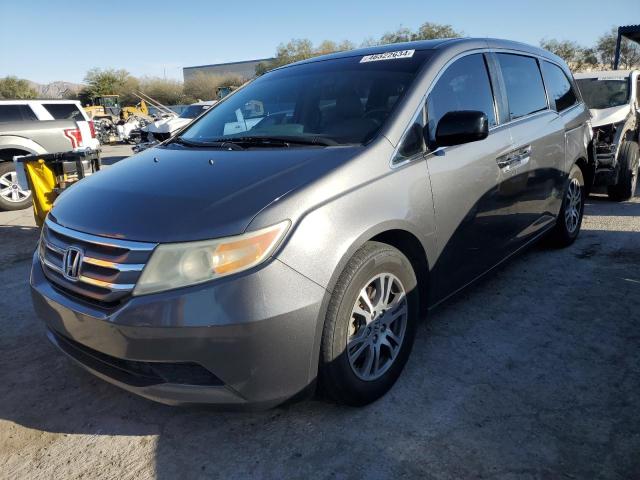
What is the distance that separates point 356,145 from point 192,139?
4.22ft

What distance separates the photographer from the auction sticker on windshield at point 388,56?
295cm

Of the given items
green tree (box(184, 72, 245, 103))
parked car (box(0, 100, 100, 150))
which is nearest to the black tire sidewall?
parked car (box(0, 100, 100, 150))

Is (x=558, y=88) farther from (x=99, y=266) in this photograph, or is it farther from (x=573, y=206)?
(x=99, y=266)

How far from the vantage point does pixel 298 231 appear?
1945 mm

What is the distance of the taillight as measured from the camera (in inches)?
336

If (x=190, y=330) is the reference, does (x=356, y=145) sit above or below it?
above

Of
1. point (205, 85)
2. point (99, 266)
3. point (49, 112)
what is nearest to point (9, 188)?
point (49, 112)

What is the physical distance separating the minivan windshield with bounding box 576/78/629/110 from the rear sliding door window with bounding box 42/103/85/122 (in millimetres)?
8833

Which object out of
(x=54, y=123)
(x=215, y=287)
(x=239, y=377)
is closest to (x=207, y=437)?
(x=239, y=377)

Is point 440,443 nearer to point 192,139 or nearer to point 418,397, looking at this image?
point 418,397

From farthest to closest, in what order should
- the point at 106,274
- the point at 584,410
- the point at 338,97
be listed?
the point at 338,97
the point at 584,410
the point at 106,274

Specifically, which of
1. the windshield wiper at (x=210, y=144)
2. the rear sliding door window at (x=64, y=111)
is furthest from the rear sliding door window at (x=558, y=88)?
the rear sliding door window at (x=64, y=111)

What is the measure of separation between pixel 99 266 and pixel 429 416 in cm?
165

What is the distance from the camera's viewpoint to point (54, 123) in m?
8.51
